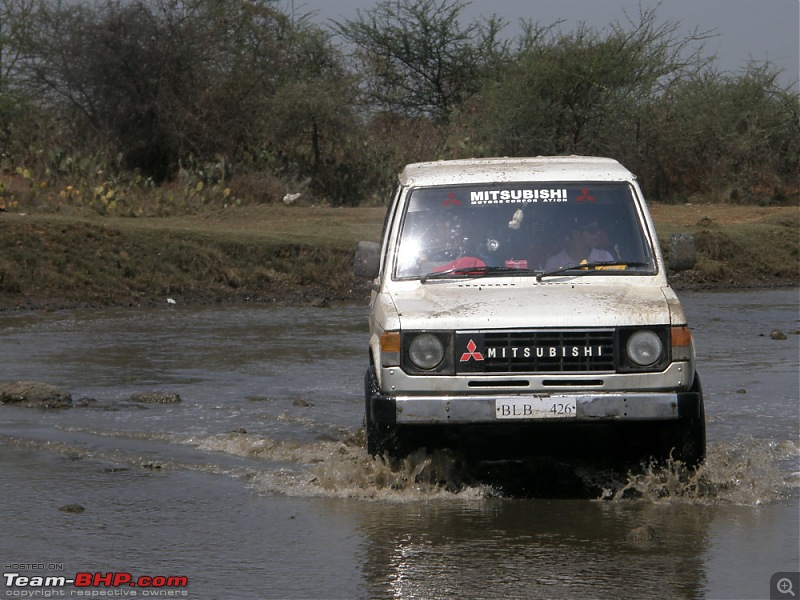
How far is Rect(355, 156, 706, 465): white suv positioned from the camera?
6.39m

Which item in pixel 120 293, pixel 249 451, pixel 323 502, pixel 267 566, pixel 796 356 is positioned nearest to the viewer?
pixel 267 566

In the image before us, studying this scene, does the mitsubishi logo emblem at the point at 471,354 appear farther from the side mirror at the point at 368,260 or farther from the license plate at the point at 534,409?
the side mirror at the point at 368,260

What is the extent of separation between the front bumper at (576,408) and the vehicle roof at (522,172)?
1.58m

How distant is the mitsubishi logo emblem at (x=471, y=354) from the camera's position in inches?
253

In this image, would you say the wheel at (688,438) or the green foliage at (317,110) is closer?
the wheel at (688,438)

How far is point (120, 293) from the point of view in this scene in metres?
18.0

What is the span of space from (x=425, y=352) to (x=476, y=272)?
2.58 ft

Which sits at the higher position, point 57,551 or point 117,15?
point 117,15

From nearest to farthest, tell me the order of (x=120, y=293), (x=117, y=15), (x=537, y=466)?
1. (x=537, y=466)
2. (x=120, y=293)
3. (x=117, y=15)

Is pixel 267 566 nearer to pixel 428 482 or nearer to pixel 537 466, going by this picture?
pixel 428 482

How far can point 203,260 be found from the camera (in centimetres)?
1917

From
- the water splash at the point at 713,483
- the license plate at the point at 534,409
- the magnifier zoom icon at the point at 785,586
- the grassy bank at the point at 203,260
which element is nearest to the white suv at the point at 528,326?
the license plate at the point at 534,409

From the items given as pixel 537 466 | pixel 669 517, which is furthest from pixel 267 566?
pixel 537 466

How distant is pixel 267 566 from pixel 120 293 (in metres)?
12.9
